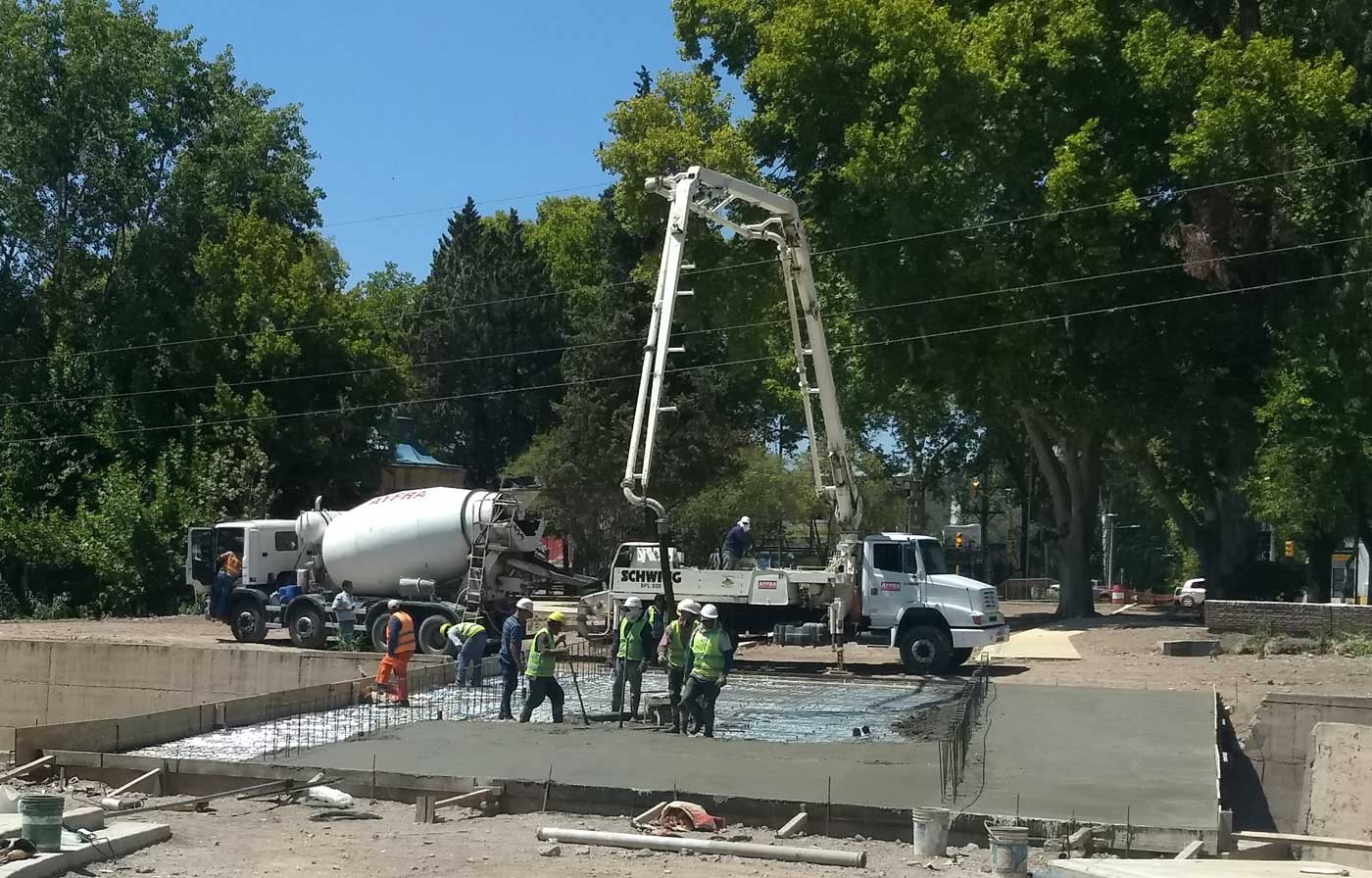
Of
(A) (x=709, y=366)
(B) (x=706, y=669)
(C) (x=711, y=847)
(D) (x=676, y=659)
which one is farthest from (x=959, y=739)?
(A) (x=709, y=366)

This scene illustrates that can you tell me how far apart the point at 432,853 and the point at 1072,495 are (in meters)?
28.9

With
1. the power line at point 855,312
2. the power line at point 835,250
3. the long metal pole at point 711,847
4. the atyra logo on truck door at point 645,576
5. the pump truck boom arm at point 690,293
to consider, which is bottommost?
the long metal pole at point 711,847

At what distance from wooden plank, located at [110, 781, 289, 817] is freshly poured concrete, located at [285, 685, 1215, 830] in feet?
1.85

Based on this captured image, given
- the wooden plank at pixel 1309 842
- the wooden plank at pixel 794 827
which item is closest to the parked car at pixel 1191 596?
the wooden plank at pixel 1309 842

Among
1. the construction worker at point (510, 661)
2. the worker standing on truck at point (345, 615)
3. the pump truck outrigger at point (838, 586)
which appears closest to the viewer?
the construction worker at point (510, 661)

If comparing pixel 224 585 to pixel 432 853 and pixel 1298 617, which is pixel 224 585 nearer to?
pixel 432 853

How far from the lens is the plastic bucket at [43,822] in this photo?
1154 cm

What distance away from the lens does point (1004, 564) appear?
7006cm

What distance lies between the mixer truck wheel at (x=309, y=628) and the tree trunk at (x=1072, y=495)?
17.4m

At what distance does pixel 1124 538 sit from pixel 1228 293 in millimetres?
56830

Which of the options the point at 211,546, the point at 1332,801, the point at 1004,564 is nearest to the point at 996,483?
the point at 1004,564

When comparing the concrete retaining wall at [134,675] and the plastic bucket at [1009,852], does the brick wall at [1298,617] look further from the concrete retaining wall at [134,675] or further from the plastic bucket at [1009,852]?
the plastic bucket at [1009,852]

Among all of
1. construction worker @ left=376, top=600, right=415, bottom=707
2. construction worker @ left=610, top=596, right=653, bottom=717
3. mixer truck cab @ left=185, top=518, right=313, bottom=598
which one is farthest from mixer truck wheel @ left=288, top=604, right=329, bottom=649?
construction worker @ left=610, top=596, right=653, bottom=717

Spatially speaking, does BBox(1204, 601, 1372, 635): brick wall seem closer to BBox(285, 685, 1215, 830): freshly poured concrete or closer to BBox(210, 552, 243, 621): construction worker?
BBox(285, 685, 1215, 830): freshly poured concrete
